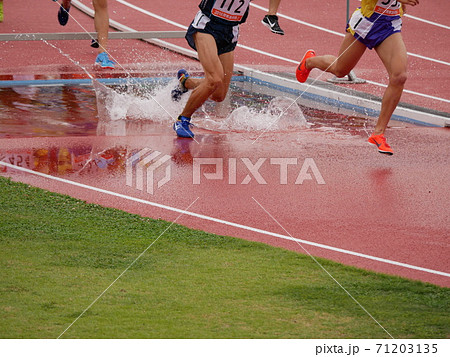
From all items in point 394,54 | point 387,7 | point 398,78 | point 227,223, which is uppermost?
Result: point 387,7

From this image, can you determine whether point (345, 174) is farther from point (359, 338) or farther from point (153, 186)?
point (359, 338)

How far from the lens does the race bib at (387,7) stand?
7.83 meters

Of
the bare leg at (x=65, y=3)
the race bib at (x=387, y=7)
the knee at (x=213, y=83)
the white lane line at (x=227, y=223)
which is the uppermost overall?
the race bib at (x=387, y=7)

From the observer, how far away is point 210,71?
339 inches

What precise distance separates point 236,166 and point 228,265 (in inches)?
104

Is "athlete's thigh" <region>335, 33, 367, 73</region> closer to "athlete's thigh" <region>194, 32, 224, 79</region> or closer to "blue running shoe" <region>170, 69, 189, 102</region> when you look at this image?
"athlete's thigh" <region>194, 32, 224, 79</region>

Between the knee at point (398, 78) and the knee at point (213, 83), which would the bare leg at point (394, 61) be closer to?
the knee at point (398, 78)

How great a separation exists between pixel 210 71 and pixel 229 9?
0.68m

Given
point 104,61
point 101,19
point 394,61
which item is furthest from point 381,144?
point 104,61

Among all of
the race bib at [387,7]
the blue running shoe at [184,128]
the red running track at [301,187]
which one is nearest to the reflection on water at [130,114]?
the red running track at [301,187]

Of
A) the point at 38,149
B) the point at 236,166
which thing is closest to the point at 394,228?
the point at 236,166

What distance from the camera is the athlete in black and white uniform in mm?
8438

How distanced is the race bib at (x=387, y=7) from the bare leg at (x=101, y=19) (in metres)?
5.87

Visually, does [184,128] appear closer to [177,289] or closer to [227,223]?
[227,223]
